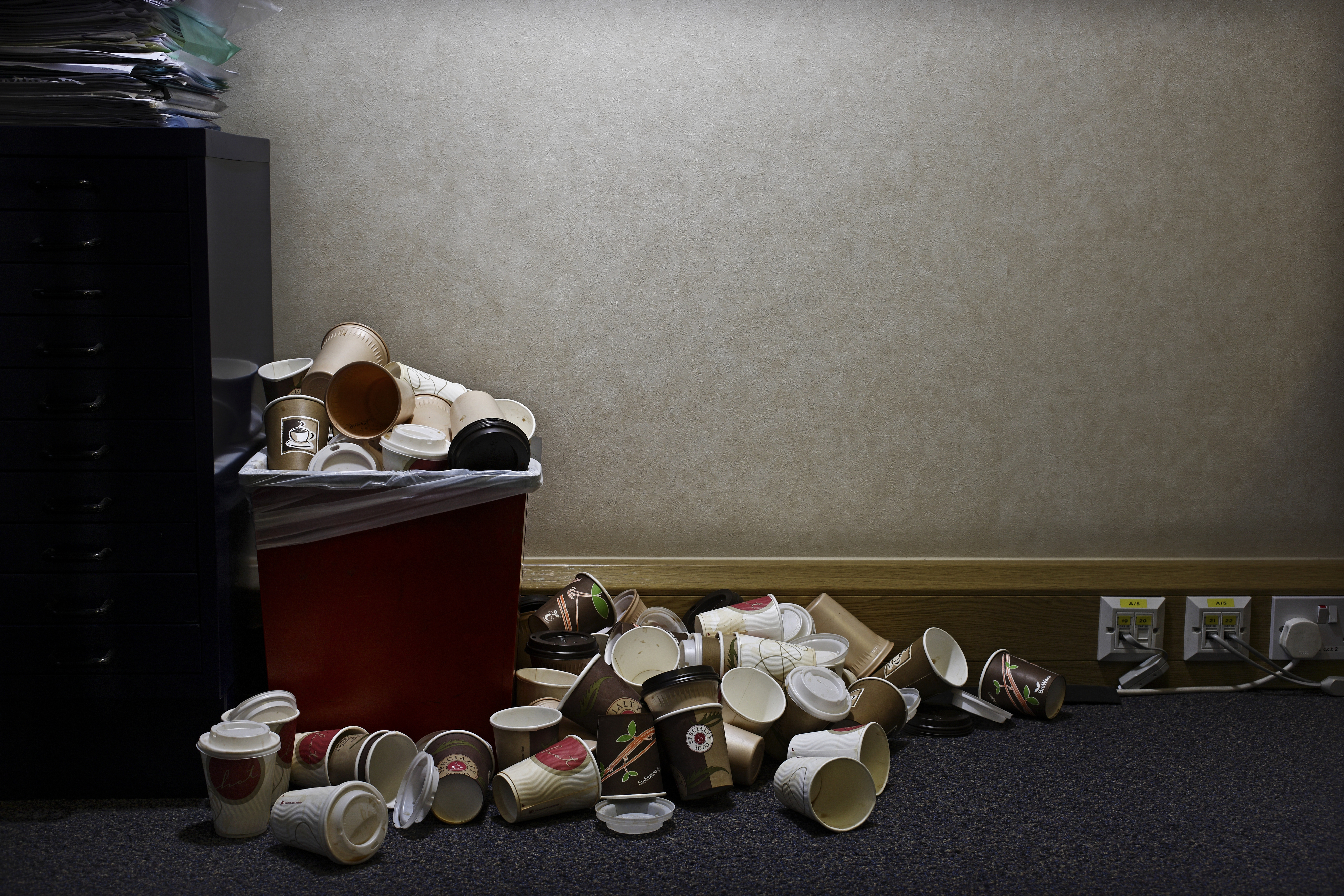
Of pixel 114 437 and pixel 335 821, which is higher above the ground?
pixel 114 437

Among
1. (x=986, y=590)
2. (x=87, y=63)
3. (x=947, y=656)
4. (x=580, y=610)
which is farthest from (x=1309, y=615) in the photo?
(x=87, y=63)

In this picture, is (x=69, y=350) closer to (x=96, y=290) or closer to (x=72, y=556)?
(x=96, y=290)

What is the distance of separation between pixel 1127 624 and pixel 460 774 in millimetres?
1629

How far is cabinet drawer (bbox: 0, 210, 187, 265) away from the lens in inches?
65.6

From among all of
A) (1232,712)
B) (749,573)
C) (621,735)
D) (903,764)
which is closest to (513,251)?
(749,573)

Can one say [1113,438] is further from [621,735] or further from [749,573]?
[621,735]

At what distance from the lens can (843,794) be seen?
171 centimetres

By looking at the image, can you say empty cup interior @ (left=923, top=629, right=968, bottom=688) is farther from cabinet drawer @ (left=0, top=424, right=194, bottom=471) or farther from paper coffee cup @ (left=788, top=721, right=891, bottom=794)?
cabinet drawer @ (left=0, top=424, right=194, bottom=471)

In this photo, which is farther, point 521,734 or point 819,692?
point 819,692

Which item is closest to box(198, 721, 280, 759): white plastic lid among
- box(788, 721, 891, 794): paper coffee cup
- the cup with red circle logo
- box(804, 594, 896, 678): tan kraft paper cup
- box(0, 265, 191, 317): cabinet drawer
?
the cup with red circle logo

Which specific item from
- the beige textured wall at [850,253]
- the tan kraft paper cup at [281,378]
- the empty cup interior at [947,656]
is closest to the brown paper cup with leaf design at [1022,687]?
the empty cup interior at [947,656]

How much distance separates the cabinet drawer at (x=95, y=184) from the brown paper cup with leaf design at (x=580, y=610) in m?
1.06

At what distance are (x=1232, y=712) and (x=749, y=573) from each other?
1.16 m

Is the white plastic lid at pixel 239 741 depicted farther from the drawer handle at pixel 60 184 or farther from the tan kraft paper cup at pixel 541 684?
the drawer handle at pixel 60 184
